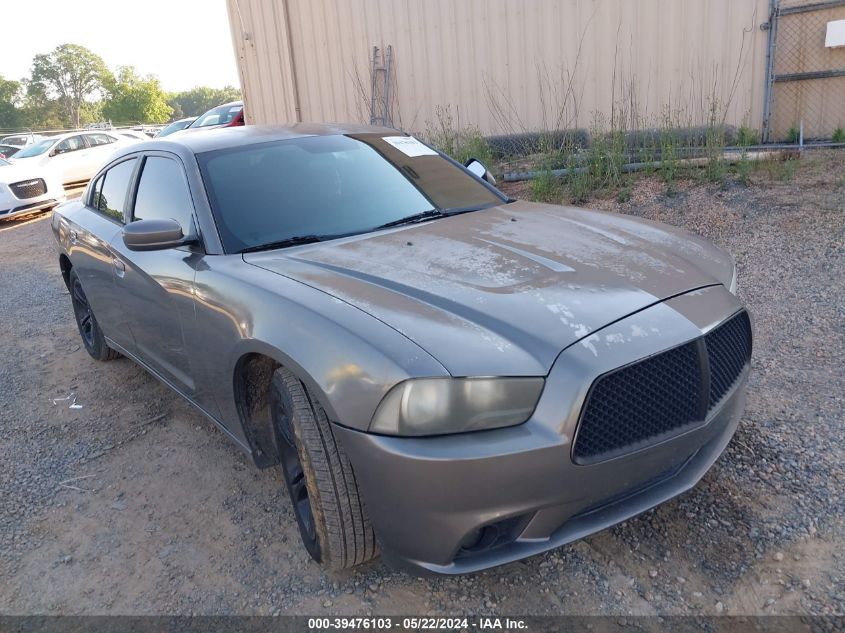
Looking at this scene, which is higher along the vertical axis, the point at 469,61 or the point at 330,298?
the point at 469,61

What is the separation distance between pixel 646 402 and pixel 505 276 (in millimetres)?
671

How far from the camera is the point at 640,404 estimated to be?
2061 millimetres

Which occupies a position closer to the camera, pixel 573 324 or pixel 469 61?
pixel 573 324

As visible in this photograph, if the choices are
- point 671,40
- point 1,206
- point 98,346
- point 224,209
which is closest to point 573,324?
point 224,209

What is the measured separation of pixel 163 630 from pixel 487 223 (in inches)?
82.3

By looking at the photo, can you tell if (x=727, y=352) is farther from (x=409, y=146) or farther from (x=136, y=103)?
(x=136, y=103)

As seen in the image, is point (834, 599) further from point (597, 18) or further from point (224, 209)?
point (597, 18)

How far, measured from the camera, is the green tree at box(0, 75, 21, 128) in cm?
7119

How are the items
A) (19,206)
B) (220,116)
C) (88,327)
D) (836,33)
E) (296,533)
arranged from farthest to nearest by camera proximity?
(220,116)
(19,206)
(836,33)
(88,327)
(296,533)

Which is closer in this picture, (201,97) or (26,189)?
(26,189)

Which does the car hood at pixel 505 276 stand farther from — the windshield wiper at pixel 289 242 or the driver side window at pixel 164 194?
the driver side window at pixel 164 194

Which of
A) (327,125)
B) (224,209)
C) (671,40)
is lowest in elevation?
(224,209)

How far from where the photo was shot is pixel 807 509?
2561mm

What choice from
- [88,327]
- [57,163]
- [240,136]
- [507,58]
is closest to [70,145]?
[57,163]
